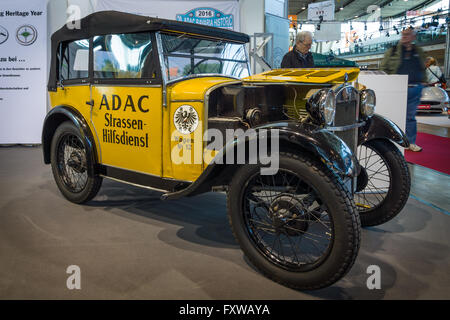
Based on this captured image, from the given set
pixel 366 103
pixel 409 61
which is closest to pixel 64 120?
pixel 366 103

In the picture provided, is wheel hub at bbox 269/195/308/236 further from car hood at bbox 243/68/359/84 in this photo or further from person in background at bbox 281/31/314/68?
person in background at bbox 281/31/314/68

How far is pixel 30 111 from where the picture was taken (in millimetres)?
7070

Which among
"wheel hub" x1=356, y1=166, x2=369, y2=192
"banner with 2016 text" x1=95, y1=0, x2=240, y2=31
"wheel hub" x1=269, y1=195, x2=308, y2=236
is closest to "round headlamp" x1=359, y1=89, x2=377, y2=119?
"wheel hub" x1=356, y1=166, x2=369, y2=192

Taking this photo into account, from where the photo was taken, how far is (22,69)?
6961 mm

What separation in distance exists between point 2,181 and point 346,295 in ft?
13.3

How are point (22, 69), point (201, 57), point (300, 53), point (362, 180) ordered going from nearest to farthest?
point (362, 180), point (201, 57), point (300, 53), point (22, 69)

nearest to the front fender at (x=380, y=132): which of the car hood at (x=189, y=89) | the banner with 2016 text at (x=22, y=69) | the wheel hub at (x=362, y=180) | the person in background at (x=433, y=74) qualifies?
the wheel hub at (x=362, y=180)

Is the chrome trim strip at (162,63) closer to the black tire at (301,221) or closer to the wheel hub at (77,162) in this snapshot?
the black tire at (301,221)

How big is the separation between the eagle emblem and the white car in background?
11.0 meters

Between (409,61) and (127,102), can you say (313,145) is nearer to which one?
(127,102)

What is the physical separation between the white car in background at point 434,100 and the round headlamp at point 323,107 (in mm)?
10937

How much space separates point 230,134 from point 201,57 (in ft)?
2.85

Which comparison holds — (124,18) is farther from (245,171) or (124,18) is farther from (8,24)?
(8,24)

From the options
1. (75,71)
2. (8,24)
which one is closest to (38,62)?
(8,24)
